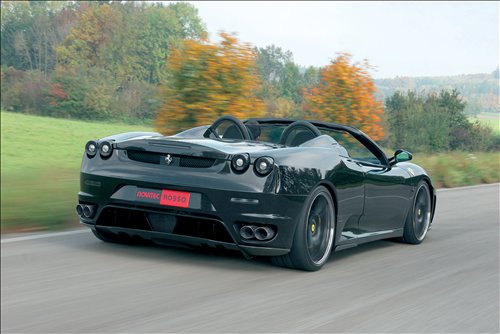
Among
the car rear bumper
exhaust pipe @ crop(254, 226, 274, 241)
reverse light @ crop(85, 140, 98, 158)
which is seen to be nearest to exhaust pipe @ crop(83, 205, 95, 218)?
the car rear bumper

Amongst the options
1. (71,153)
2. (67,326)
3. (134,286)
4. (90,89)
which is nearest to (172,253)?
(134,286)

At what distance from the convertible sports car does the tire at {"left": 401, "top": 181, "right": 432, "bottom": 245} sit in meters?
1.41

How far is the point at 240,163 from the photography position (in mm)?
5879

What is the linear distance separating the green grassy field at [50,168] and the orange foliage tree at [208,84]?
2105 millimetres

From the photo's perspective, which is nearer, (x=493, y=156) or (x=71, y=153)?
(x=493, y=156)

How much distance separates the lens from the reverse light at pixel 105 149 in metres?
6.33

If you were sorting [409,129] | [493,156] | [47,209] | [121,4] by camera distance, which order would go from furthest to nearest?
[121,4] < [409,129] < [493,156] < [47,209]

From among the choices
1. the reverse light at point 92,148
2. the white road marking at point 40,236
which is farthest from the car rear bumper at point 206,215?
the white road marking at point 40,236

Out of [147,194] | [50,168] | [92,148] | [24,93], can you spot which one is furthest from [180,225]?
[24,93]

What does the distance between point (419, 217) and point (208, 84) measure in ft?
21.3

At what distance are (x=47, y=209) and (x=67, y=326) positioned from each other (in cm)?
400

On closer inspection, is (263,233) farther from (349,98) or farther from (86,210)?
(349,98)

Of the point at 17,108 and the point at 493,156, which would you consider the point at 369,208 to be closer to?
the point at 493,156

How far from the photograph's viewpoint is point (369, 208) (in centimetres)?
712
